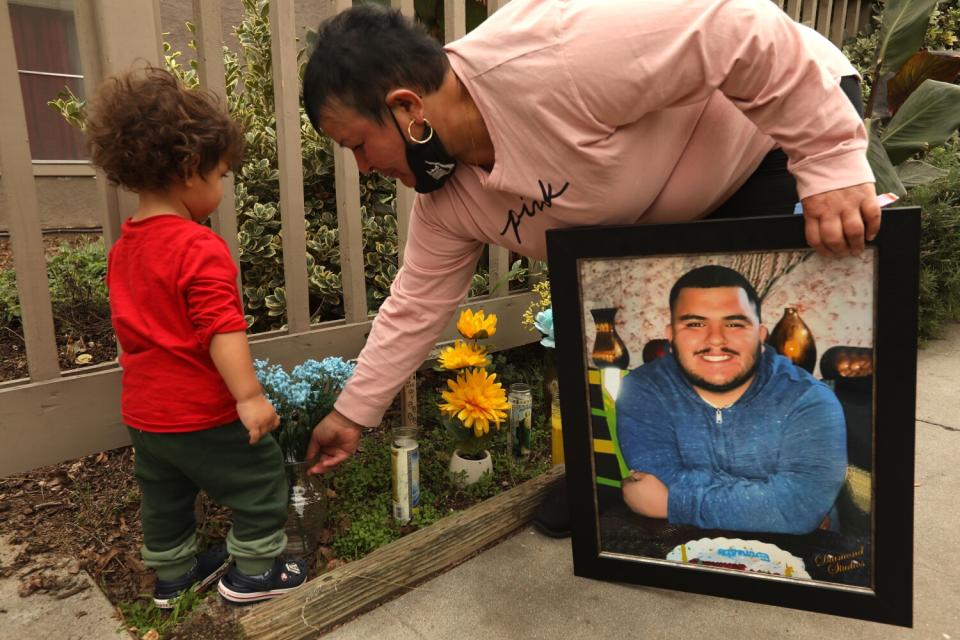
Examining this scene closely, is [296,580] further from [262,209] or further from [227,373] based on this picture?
[262,209]

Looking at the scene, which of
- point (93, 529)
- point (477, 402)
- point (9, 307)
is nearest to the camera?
point (93, 529)

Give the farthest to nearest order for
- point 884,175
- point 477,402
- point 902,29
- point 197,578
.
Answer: point 902,29 < point 884,175 < point 477,402 < point 197,578

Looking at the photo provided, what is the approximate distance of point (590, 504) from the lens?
59.6 inches

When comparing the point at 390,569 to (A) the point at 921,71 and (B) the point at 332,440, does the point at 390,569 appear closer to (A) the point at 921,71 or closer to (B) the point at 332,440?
(B) the point at 332,440

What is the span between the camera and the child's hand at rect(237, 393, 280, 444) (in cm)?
146

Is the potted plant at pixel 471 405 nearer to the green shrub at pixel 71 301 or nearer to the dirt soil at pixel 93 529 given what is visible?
the dirt soil at pixel 93 529

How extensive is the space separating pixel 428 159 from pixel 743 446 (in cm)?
91

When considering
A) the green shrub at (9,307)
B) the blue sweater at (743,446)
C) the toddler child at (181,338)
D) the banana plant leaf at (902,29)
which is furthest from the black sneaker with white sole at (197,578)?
the banana plant leaf at (902,29)

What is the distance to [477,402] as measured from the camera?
2.11m

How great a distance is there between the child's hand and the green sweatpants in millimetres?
126

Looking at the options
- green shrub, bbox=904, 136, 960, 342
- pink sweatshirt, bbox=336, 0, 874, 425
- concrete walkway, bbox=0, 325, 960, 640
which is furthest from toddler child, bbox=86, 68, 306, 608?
green shrub, bbox=904, 136, 960, 342

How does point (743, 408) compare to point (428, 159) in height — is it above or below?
below

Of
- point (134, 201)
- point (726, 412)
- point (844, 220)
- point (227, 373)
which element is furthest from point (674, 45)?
point (134, 201)

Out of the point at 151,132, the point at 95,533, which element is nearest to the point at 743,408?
the point at 151,132
